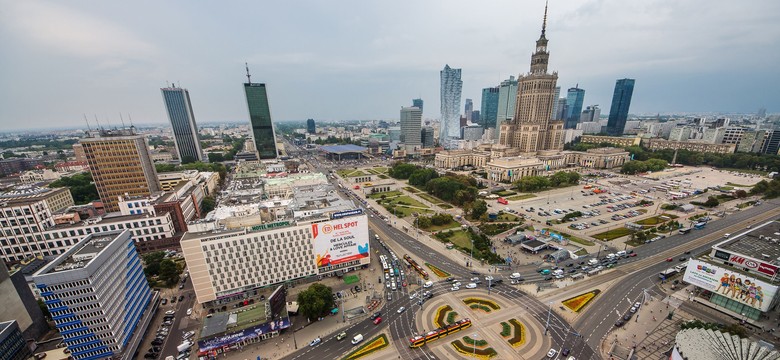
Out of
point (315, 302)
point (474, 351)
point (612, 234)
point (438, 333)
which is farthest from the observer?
point (612, 234)

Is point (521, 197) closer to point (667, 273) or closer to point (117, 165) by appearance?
point (667, 273)

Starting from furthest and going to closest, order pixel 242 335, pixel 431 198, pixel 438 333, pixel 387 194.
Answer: pixel 387 194 < pixel 431 198 < pixel 438 333 < pixel 242 335

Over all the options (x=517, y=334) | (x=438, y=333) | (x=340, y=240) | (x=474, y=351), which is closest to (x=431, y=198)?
(x=340, y=240)

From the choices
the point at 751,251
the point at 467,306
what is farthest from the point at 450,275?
the point at 751,251

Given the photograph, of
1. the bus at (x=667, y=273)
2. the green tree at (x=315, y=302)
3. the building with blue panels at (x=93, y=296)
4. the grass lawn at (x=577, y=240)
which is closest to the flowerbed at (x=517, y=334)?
the green tree at (x=315, y=302)

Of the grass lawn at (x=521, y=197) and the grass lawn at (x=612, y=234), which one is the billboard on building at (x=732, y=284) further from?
the grass lawn at (x=521, y=197)

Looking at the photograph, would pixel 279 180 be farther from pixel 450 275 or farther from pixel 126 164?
pixel 450 275

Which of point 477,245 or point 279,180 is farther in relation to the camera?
point 279,180
